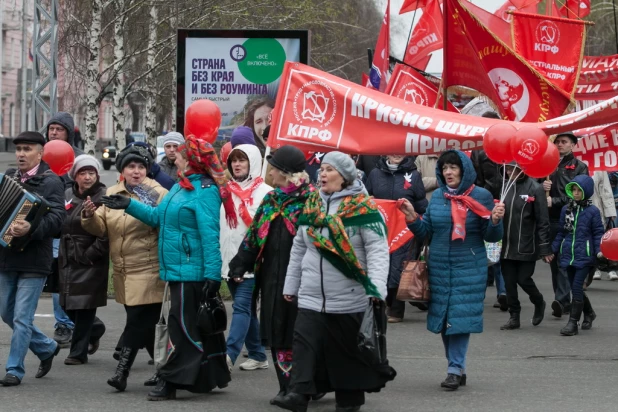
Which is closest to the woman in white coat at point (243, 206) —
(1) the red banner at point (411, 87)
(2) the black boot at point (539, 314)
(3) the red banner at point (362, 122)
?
(3) the red banner at point (362, 122)

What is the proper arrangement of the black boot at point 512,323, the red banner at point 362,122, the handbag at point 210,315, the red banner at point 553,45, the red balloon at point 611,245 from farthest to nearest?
1. the red banner at point 553,45
2. the black boot at point 512,323
3. the red balloon at point 611,245
4. the red banner at point 362,122
5. the handbag at point 210,315

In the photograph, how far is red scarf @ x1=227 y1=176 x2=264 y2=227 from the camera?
9375 millimetres

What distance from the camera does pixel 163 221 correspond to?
8312 mm

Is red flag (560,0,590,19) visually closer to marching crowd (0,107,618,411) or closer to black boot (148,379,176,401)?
marching crowd (0,107,618,411)

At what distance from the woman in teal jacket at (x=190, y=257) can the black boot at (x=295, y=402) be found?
2.77 ft

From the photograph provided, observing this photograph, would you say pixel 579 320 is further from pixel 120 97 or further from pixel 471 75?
pixel 120 97

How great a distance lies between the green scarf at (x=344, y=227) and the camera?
7.57 m

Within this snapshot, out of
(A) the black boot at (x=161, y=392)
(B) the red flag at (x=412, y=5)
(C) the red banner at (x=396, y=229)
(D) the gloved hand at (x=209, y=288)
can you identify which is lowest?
(A) the black boot at (x=161, y=392)

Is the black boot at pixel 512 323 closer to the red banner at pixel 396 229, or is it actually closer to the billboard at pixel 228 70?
the red banner at pixel 396 229

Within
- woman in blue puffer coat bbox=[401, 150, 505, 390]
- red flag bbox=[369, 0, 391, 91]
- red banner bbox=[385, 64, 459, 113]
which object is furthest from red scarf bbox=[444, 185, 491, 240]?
red flag bbox=[369, 0, 391, 91]

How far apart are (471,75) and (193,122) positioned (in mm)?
4078

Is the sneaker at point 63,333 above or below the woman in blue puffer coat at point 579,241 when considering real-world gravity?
below

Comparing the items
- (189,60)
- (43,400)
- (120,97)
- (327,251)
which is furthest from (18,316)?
(120,97)

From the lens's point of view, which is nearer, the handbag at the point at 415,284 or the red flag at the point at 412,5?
the handbag at the point at 415,284
